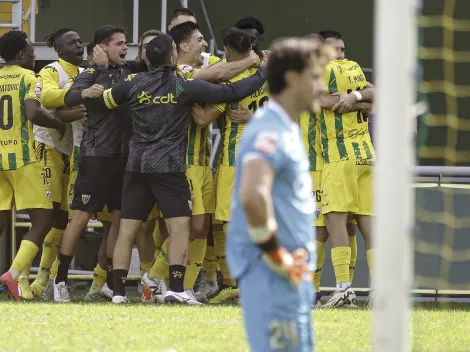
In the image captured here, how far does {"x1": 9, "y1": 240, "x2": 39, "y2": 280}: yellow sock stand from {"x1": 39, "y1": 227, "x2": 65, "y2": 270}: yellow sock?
1.60 feet

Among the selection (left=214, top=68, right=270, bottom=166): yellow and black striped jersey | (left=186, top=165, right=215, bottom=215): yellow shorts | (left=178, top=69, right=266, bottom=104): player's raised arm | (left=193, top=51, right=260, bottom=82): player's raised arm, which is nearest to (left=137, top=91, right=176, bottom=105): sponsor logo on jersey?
(left=178, top=69, right=266, bottom=104): player's raised arm

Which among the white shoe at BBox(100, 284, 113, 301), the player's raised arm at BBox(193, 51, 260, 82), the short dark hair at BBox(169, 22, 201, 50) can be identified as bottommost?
the white shoe at BBox(100, 284, 113, 301)

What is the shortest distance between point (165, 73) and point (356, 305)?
2682 millimetres

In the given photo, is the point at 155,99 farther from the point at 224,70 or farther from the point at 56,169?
the point at 56,169

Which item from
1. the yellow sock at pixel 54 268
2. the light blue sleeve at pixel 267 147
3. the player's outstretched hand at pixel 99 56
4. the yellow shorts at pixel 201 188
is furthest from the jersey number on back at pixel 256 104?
the light blue sleeve at pixel 267 147

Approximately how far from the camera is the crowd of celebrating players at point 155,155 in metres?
9.55

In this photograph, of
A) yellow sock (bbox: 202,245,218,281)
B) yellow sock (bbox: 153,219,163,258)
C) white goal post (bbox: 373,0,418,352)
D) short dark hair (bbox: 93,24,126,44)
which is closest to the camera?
white goal post (bbox: 373,0,418,352)

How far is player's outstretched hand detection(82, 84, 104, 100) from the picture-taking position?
388 inches

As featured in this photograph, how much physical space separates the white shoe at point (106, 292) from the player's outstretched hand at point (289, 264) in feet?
21.6

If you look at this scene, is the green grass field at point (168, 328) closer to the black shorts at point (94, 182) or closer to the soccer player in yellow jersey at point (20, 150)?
the black shorts at point (94, 182)

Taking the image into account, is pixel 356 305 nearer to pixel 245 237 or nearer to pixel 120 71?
pixel 120 71

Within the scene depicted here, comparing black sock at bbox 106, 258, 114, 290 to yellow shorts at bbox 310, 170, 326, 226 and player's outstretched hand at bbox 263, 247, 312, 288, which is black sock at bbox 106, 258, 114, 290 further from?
player's outstretched hand at bbox 263, 247, 312, 288

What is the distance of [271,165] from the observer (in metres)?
4.04

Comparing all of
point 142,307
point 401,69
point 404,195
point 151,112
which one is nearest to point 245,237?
point 404,195
